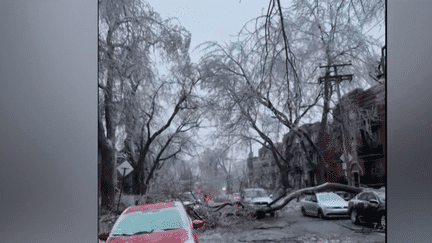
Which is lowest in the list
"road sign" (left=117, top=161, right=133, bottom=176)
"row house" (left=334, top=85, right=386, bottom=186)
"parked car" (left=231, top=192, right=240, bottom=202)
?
"parked car" (left=231, top=192, right=240, bottom=202)

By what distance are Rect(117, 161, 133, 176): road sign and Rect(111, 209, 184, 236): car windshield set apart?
478mm

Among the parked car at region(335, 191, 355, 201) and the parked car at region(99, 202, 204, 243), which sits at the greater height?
the parked car at region(335, 191, 355, 201)

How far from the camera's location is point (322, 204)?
343 cm

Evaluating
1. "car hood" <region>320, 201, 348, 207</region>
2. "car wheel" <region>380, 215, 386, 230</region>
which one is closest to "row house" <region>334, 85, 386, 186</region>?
"car hood" <region>320, 201, 348, 207</region>

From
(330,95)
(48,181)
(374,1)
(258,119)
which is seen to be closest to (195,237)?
(258,119)

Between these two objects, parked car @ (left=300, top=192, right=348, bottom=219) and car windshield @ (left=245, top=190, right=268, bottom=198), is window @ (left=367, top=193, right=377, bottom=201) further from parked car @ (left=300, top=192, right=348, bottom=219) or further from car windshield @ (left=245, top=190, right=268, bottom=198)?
car windshield @ (left=245, top=190, right=268, bottom=198)

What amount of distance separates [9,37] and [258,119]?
3.05 m

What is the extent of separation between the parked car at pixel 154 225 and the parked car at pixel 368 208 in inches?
75.5

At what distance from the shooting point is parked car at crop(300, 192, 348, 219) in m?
3.42

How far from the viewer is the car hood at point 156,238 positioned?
10.3 ft

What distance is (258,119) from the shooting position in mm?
3449

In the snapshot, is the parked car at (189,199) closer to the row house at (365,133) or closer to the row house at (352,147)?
the row house at (352,147)

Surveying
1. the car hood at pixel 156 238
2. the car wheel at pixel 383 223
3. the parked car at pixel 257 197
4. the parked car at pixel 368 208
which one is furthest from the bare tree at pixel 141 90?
the car wheel at pixel 383 223

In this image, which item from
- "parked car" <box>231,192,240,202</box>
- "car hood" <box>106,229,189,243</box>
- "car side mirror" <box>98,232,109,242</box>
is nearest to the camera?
"car hood" <box>106,229,189,243</box>
